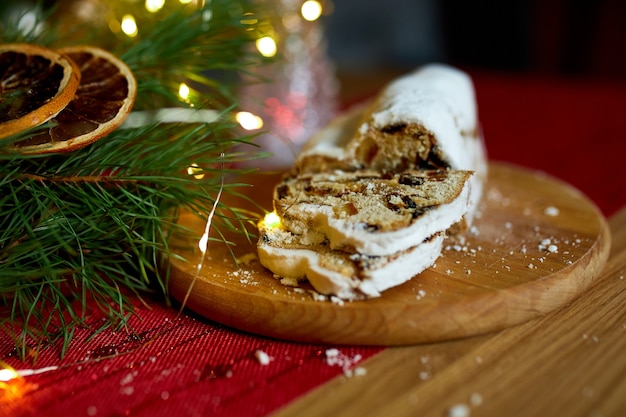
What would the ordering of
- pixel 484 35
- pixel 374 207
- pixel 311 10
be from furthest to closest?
pixel 484 35 → pixel 311 10 → pixel 374 207

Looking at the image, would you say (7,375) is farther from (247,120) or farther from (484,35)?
(484,35)

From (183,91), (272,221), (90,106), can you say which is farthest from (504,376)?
(183,91)

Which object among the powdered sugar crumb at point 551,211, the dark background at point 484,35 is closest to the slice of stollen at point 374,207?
the powdered sugar crumb at point 551,211

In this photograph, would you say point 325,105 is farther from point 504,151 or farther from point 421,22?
point 421,22

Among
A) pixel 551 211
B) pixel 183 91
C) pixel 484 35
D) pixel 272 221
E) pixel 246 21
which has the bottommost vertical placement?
pixel 484 35

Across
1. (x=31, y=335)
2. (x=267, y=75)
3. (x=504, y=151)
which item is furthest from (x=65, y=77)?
(x=504, y=151)
